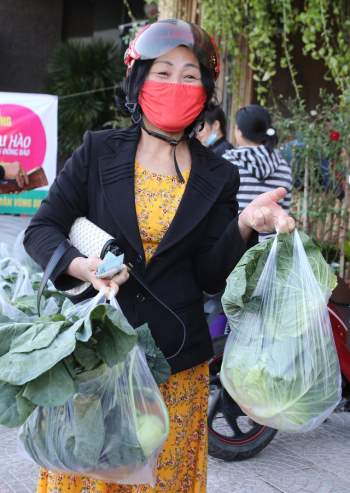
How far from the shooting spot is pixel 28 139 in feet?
21.2

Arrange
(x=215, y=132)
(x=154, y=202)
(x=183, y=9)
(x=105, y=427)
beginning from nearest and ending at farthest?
(x=105, y=427) < (x=154, y=202) < (x=215, y=132) < (x=183, y=9)

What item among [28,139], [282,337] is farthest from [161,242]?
[28,139]

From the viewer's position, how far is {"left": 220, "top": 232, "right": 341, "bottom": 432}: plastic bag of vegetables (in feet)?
6.57

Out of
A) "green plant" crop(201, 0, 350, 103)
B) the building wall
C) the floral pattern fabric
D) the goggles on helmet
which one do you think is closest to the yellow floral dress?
the floral pattern fabric

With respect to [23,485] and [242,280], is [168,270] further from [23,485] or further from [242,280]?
[23,485]

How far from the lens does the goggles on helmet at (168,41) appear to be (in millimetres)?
2248

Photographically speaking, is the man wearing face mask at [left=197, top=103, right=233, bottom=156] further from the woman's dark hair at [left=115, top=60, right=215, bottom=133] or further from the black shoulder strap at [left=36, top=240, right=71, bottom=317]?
the black shoulder strap at [left=36, top=240, right=71, bottom=317]

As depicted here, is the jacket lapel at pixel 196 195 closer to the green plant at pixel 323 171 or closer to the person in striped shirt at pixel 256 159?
the person in striped shirt at pixel 256 159

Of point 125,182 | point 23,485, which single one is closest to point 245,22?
point 23,485

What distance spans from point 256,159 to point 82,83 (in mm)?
6651

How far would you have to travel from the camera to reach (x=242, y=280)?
2092 millimetres

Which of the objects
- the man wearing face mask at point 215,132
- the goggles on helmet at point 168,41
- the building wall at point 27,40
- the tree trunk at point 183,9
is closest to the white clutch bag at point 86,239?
the goggles on helmet at point 168,41

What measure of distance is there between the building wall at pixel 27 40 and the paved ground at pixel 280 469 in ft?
27.9

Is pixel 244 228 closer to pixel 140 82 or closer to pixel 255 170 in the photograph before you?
pixel 140 82
